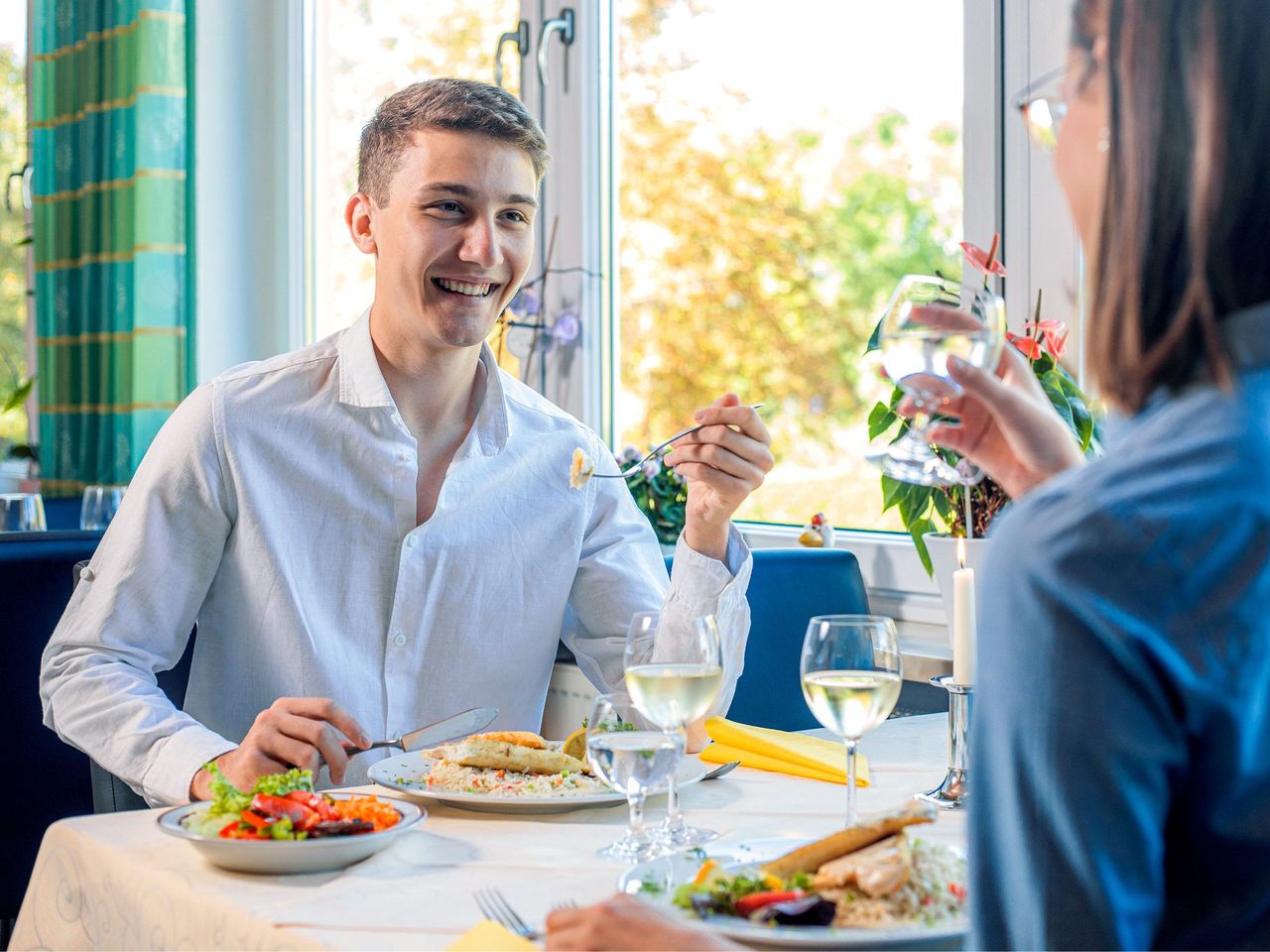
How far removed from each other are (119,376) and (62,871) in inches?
125

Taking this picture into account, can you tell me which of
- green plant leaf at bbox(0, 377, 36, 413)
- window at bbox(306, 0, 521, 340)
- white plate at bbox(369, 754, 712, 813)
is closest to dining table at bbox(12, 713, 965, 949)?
white plate at bbox(369, 754, 712, 813)

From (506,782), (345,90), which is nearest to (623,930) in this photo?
(506,782)

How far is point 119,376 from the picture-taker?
4086 millimetres

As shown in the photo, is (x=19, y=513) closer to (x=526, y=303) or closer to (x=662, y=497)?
(x=526, y=303)

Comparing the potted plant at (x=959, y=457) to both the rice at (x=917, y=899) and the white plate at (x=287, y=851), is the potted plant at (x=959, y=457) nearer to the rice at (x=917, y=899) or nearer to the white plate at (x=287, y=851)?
the rice at (x=917, y=899)

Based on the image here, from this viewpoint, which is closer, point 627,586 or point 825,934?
point 825,934

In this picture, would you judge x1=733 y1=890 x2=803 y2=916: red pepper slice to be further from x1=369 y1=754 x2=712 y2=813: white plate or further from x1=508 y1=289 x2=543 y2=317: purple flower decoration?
x1=508 y1=289 x2=543 y2=317: purple flower decoration

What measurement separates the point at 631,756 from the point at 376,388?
88 cm

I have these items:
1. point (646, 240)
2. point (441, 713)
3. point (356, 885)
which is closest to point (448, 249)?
point (441, 713)

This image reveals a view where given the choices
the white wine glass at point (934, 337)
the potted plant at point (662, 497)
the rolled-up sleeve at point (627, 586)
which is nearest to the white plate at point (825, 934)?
the white wine glass at point (934, 337)

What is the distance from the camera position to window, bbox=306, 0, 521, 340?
370 centimetres

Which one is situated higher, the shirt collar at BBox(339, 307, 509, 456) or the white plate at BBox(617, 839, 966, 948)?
the shirt collar at BBox(339, 307, 509, 456)

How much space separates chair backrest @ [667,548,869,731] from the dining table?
2.63ft

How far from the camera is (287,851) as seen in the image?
1.02 m
